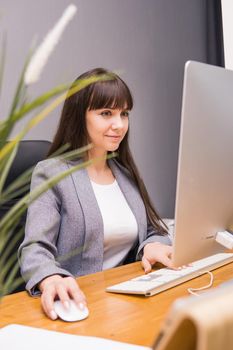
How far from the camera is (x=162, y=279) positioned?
3.29 ft

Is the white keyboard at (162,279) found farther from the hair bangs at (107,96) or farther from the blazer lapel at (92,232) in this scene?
the hair bangs at (107,96)

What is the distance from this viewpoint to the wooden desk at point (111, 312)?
0.74 m

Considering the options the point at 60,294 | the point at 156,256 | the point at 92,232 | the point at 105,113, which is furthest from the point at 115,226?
the point at 60,294

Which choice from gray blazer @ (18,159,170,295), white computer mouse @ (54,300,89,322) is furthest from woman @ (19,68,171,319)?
white computer mouse @ (54,300,89,322)

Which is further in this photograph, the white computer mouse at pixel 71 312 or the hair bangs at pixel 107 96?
the hair bangs at pixel 107 96

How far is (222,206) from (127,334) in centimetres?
35

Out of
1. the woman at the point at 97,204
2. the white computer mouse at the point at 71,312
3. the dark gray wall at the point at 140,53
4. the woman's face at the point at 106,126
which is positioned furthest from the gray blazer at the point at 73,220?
the dark gray wall at the point at 140,53

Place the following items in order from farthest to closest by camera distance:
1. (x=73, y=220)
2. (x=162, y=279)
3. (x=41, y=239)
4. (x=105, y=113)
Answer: (x=105, y=113)
(x=73, y=220)
(x=41, y=239)
(x=162, y=279)

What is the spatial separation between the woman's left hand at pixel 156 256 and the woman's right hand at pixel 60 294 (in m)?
0.30

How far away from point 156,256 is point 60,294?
377 millimetres

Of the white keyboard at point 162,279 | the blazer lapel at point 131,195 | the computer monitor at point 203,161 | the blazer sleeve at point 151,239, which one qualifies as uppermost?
the computer monitor at point 203,161

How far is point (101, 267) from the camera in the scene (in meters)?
1.30

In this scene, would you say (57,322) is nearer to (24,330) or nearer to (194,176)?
(24,330)

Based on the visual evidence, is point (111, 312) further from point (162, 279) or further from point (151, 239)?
point (151, 239)
